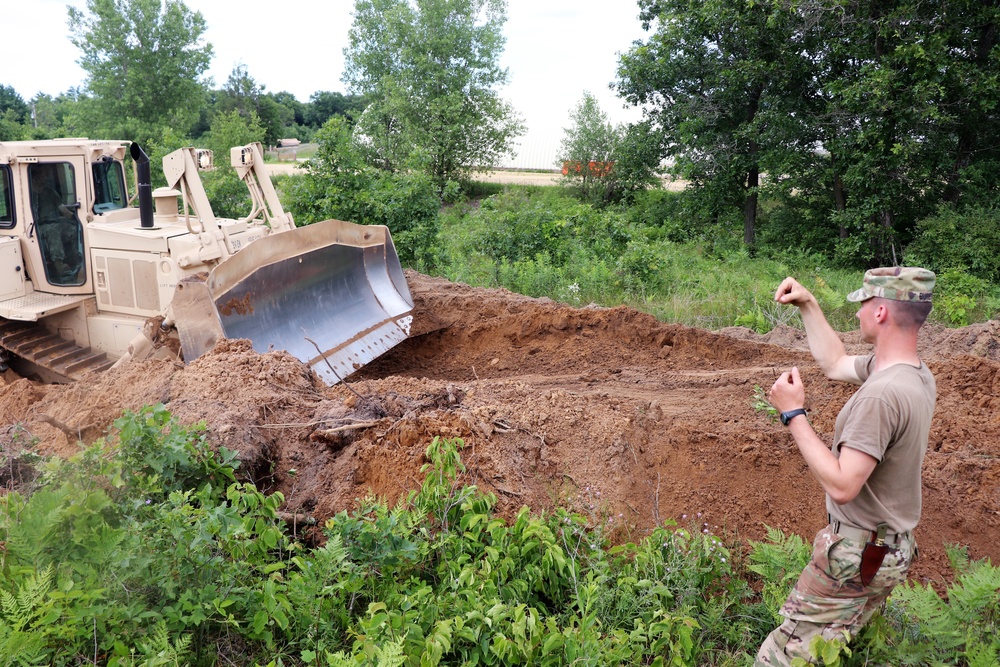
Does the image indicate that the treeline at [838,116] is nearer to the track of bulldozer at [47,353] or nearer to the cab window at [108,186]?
the cab window at [108,186]

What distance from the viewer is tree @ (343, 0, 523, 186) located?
27000 mm

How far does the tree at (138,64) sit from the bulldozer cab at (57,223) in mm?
23051

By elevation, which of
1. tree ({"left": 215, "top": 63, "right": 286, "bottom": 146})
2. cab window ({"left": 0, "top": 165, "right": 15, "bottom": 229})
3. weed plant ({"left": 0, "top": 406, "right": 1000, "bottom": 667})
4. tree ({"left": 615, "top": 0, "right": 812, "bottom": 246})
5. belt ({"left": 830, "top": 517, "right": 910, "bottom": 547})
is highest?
tree ({"left": 215, "top": 63, "right": 286, "bottom": 146})

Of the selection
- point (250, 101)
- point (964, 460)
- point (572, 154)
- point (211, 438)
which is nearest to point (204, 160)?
point (211, 438)

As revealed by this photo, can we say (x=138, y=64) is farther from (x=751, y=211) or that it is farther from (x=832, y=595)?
(x=832, y=595)

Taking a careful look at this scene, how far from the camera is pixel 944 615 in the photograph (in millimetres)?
3541

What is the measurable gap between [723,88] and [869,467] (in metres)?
15.7

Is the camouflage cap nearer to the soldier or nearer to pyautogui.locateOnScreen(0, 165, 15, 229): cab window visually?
the soldier

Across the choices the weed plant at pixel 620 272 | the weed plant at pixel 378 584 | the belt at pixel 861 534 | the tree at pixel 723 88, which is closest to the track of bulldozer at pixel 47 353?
the weed plant at pixel 378 584

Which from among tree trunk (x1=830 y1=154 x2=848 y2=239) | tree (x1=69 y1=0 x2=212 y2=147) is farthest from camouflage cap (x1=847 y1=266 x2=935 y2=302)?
tree (x1=69 y1=0 x2=212 y2=147)

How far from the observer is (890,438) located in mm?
2885

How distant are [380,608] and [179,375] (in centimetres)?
329

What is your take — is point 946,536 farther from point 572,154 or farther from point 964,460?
point 572,154

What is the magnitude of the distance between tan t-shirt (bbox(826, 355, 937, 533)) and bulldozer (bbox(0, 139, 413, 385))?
4959 mm
